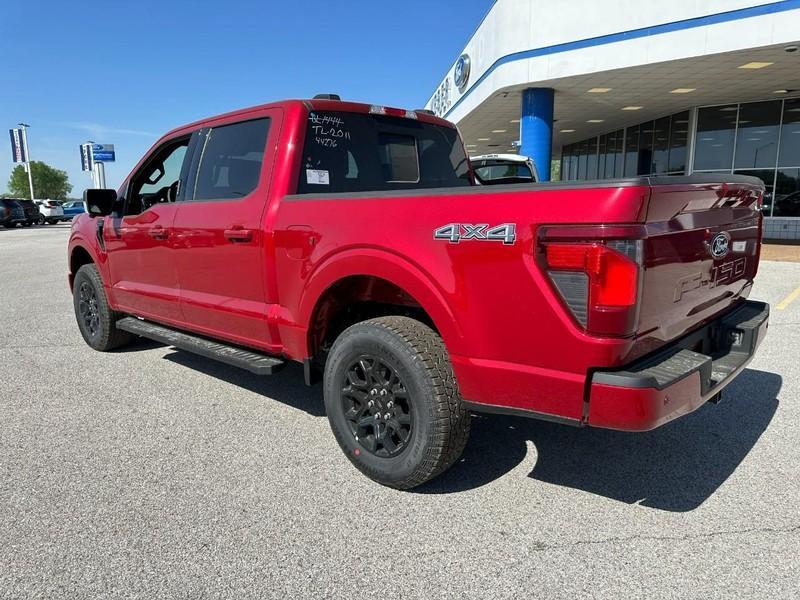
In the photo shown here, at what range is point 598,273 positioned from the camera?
208cm

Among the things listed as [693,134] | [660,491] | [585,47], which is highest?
[585,47]

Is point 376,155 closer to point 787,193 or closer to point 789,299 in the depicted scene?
point 789,299

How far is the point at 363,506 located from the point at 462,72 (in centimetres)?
2129

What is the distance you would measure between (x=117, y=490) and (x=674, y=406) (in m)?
2.67

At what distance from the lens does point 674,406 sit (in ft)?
7.45

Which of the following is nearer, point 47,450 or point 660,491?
point 660,491

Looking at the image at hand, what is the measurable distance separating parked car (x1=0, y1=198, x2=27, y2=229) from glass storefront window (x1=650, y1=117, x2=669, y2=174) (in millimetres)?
31316

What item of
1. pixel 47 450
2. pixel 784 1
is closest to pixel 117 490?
pixel 47 450

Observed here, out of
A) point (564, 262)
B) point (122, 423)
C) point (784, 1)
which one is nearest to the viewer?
point (564, 262)

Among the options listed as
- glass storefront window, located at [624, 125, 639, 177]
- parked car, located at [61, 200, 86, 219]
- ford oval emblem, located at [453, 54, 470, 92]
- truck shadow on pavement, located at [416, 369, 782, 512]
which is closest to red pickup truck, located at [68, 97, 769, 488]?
truck shadow on pavement, located at [416, 369, 782, 512]

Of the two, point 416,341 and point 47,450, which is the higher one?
point 416,341

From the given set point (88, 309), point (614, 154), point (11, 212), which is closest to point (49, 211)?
point (11, 212)

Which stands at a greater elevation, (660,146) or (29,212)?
(660,146)

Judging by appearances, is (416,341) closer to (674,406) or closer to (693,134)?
(674,406)
